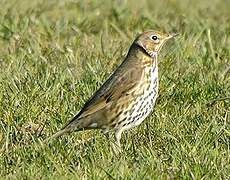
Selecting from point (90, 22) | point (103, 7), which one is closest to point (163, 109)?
point (90, 22)

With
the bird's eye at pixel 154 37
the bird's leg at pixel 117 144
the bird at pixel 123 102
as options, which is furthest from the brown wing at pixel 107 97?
the bird's eye at pixel 154 37

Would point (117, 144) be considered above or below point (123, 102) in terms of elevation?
below

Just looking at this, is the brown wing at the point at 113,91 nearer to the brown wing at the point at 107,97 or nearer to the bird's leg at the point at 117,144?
the brown wing at the point at 107,97

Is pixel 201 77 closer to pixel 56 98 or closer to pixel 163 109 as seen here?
pixel 163 109

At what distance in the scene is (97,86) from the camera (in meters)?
7.05

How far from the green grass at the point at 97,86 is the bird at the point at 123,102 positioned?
0.10m

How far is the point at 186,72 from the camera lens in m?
7.31

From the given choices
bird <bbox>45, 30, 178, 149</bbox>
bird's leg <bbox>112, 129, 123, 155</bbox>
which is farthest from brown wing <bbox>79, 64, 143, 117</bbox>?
bird's leg <bbox>112, 129, 123, 155</bbox>

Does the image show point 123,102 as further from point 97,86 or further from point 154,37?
point 97,86

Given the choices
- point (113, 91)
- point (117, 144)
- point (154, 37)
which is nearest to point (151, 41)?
point (154, 37)

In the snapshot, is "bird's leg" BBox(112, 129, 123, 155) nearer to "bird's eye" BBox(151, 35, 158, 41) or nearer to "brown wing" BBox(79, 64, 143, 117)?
"brown wing" BBox(79, 64, 143, 117)

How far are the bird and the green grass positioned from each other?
10 centimetres

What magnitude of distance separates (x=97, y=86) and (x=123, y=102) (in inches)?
41.4

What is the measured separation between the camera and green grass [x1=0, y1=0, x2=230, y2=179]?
207 inches
